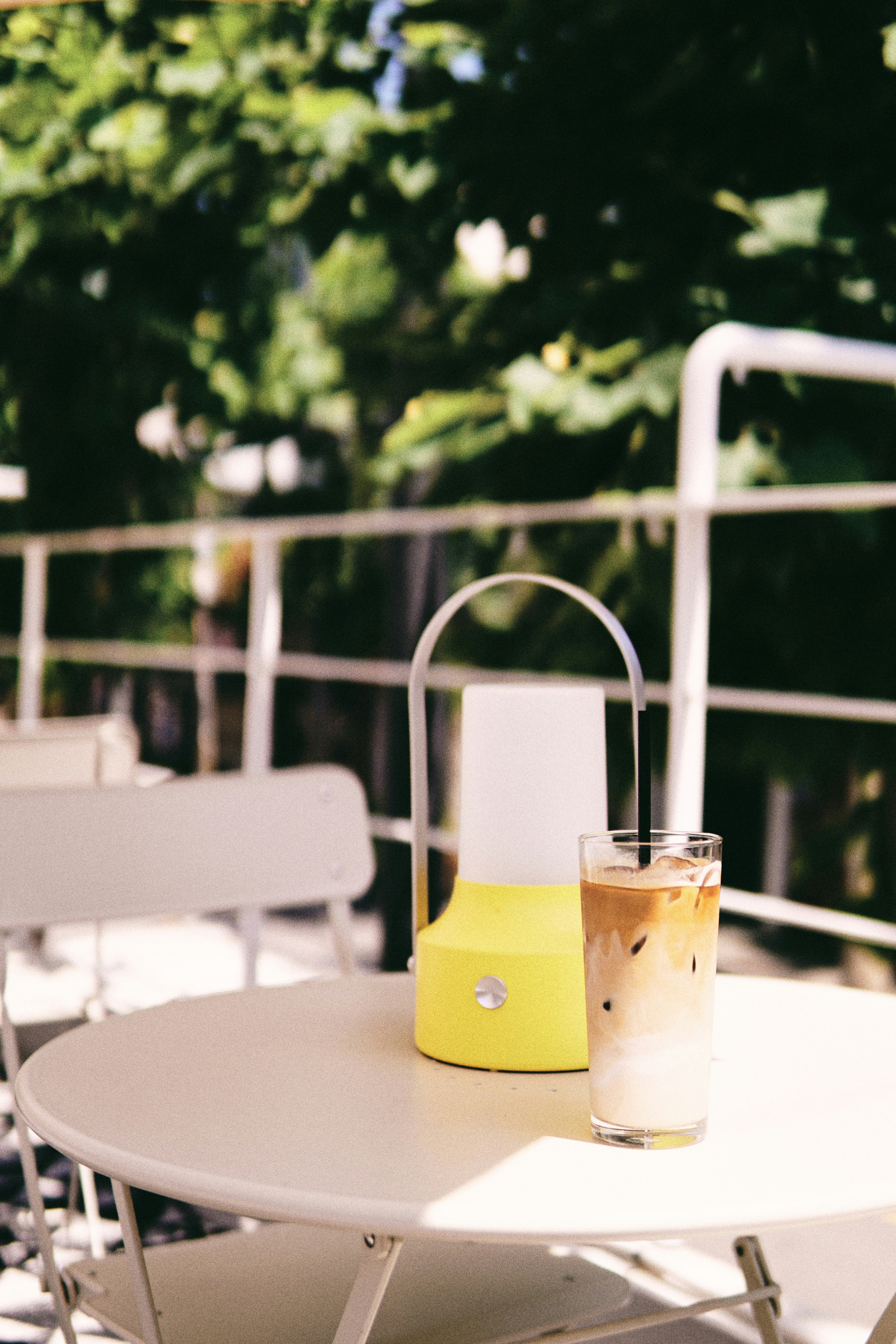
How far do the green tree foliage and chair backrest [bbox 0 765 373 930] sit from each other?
1.38m

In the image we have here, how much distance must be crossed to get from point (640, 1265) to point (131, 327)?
3.35 metres

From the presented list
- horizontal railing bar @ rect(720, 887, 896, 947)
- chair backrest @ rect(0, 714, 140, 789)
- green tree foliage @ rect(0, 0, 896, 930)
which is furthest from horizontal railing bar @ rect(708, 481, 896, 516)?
chair backrest @ rect(0, 714, 140, 789)

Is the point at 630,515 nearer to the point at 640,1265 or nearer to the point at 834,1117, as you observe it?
the point at 640,1265

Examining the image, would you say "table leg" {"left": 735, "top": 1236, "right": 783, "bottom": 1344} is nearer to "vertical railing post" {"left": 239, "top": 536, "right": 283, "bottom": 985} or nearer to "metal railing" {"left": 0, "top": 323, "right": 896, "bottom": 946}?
"metal railing" {"left": 0, "top": 323, "right": 896, "bottom": 946}

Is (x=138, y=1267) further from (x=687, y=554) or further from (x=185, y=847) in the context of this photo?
(x=687, y=554)

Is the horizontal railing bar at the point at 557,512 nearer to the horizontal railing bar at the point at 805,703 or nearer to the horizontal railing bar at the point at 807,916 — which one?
the horizontal railing bar at the point at 805,703

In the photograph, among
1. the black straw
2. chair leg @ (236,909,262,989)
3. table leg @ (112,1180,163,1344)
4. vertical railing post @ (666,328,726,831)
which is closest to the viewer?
the black straw

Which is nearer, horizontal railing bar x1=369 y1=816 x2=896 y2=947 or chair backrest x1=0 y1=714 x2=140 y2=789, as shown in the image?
horizontal railing bar x1=369 y1=816 x2=896 y2=947

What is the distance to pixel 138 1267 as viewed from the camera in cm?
84

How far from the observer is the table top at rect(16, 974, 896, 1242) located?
0.61 meters

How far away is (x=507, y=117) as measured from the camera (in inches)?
104

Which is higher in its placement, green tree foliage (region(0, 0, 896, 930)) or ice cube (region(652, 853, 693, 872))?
green tree foliage (region(0, 0, 896, 930))

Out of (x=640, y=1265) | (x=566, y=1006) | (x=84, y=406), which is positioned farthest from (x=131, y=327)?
(x=566, y=1006)

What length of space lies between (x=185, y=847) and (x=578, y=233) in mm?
1823
